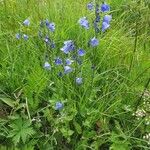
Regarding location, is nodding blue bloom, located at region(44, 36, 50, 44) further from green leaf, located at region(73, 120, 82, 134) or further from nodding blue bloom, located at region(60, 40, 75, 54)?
green leaf, located at region(73, 120, 82, 134)

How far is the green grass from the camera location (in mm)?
2551

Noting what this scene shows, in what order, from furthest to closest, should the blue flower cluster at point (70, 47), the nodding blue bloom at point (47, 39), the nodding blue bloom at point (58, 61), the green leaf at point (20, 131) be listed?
1. the nodding blue bloom at point (47, 39)
2. the nodding blue bloom at point (58, 61)
3. the blue flower cluster at point (70, 47)
4. the green leaf at point (20, 131)

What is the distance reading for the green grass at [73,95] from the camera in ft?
8.37

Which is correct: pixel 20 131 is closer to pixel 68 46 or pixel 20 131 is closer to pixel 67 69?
pixel 67 69

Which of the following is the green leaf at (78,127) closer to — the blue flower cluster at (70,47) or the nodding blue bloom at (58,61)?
the blue flower cluster at (70,47)

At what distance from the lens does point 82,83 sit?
2.68m

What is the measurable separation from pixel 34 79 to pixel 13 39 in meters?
0.50

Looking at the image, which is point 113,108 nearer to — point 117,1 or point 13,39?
point 13,39

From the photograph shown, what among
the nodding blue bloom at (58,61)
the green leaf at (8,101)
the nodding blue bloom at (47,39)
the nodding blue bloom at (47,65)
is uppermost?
the nodding blue bloom at (47,39)

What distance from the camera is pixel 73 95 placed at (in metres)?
2.70

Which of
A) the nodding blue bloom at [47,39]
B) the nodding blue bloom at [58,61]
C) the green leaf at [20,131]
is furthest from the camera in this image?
the nodding blue bloom at [47,39]

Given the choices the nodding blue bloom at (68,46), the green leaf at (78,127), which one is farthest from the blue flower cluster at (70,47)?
the green leaf at (78,127)

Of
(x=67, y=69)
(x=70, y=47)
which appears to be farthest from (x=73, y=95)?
(x=70, y=47)

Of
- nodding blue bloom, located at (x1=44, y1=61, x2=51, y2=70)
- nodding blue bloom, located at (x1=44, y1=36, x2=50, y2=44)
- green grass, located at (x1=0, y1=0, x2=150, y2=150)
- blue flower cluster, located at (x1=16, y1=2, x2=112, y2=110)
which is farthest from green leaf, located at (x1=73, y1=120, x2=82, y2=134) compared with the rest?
nodding blue bloom, located at (x1=44, y1=36, x2=50, y2=44)
